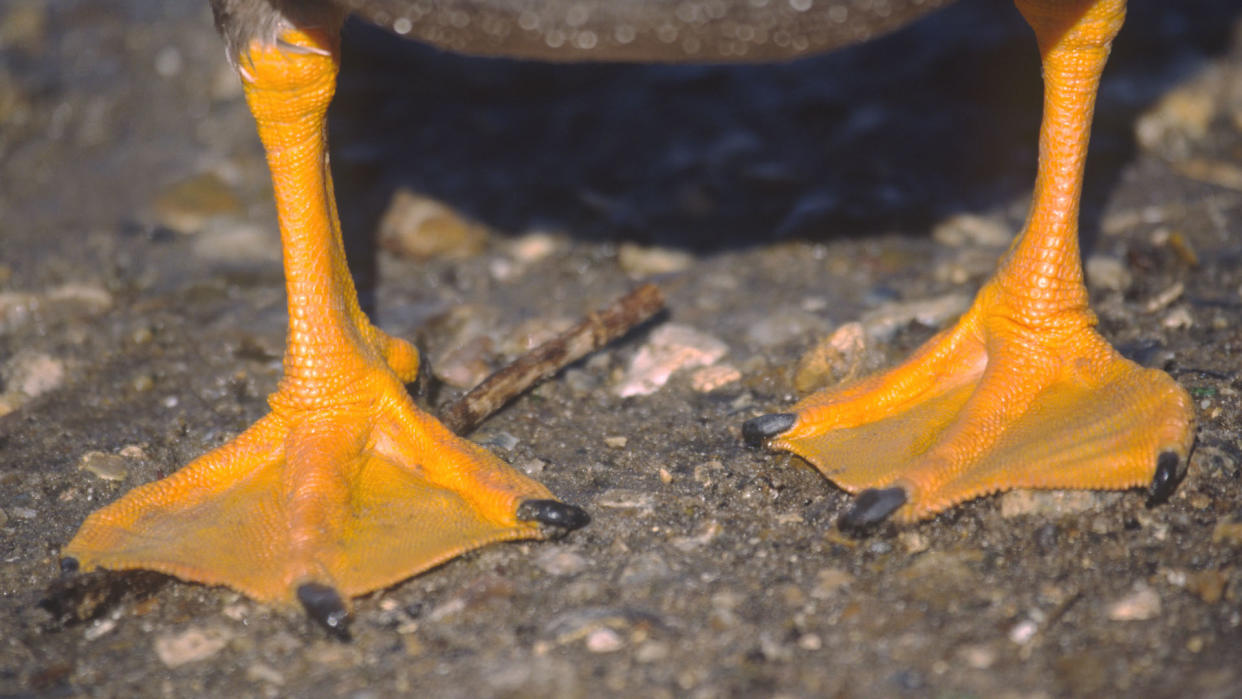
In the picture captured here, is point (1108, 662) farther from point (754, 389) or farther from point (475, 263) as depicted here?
point (475, 263)

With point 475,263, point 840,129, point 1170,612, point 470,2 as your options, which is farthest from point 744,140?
point 1170,612

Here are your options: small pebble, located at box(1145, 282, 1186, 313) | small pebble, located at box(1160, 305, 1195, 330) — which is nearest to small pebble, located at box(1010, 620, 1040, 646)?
small pebble, located at box(1160, 305, 1195, 330)

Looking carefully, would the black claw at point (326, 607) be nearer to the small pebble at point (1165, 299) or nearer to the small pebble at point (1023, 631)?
the small pebble at point (1023, 631)

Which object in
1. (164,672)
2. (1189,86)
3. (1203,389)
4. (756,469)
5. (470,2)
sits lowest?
(164,672)

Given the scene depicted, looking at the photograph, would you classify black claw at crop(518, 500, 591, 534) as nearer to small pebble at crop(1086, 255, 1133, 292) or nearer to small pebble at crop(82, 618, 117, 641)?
small pebble at crop(82, 618, 117, 641)

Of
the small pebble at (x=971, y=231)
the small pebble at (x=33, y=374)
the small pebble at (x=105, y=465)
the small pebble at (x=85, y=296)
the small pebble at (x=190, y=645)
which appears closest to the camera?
the small pebble at (x=190, y=645)

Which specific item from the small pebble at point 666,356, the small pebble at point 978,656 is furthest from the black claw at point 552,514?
the small pebble at point 978,656

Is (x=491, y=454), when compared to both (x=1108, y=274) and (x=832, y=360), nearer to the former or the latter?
(x=832, y=360)
